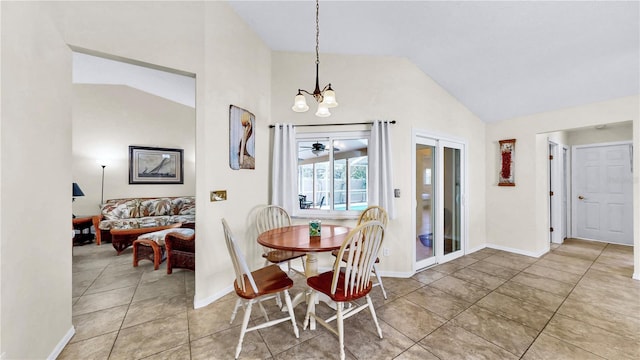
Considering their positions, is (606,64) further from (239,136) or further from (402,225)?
(239,136)

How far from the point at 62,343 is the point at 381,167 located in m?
3.32

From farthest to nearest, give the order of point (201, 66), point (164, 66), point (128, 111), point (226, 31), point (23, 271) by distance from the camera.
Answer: point (128, 111) < point (226, 31) < point (201, 66) < point (164, 66) < point (23, 271)

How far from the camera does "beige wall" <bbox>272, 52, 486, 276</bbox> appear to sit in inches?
121

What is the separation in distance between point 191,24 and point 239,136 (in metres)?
1.16

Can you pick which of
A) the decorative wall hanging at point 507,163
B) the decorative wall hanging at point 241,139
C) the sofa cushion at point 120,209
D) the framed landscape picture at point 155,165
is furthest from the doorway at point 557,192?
the sofa cushion at point 120,209

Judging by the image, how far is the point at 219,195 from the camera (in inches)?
99.0

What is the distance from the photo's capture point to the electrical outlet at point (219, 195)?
2457 millimetres

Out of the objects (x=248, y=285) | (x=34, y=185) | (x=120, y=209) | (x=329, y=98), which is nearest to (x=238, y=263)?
(x=248, y=285)

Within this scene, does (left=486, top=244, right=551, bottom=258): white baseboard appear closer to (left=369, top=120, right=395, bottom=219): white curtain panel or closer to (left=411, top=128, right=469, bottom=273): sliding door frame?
(left=411, top=128, right=469, bottom=273): sliding door frame

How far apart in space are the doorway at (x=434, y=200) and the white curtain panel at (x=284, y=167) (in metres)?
1.66

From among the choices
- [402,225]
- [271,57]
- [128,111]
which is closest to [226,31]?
[271,57]

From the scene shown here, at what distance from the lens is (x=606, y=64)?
2.74 m

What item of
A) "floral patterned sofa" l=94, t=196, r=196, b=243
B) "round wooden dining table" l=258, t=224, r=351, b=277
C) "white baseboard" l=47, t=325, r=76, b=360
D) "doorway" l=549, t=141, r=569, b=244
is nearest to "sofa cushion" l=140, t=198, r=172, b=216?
"floral patterned sofa" l=94, t=196, r=196, b=243

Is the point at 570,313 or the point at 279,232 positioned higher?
the point at 279,232
